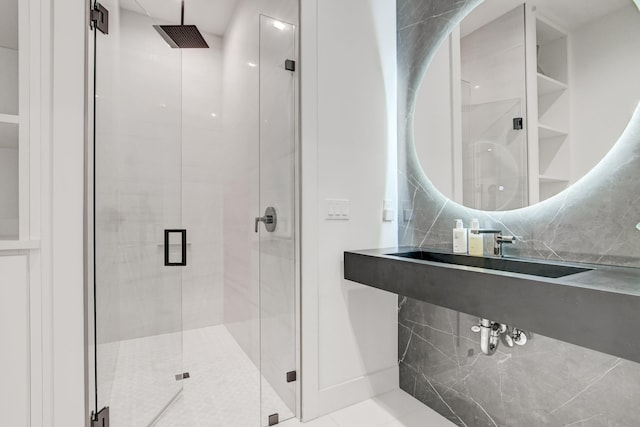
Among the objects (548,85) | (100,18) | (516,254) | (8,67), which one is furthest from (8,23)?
(516,254)

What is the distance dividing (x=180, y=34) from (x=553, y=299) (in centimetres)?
230

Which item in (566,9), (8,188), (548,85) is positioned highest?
(566,9)

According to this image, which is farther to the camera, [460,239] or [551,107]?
[460,239]

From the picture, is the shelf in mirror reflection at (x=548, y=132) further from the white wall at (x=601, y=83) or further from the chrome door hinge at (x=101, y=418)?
the chrome door hinge at (x=101, y=418)

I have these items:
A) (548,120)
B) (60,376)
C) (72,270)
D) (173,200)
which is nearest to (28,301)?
(72,270)

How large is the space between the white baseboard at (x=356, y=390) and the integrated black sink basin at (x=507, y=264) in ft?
2.62

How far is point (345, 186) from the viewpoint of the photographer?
186cm

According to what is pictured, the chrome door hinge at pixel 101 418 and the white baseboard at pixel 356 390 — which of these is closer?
the chrome door hinge at pixel 101 418

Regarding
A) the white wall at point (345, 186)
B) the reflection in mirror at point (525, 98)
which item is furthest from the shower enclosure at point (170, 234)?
the reflection in mirror at point (525, 98)

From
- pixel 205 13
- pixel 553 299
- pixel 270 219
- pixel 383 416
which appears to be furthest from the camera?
pixel 205 13

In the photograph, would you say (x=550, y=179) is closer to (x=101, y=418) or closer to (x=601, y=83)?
(x=601, y=83)

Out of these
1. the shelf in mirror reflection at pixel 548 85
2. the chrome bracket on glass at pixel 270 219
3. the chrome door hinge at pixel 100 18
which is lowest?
the chrome bracket on glass at pixel 270 219

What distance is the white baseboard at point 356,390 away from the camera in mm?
1750

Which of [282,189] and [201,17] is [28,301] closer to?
[282,189]
